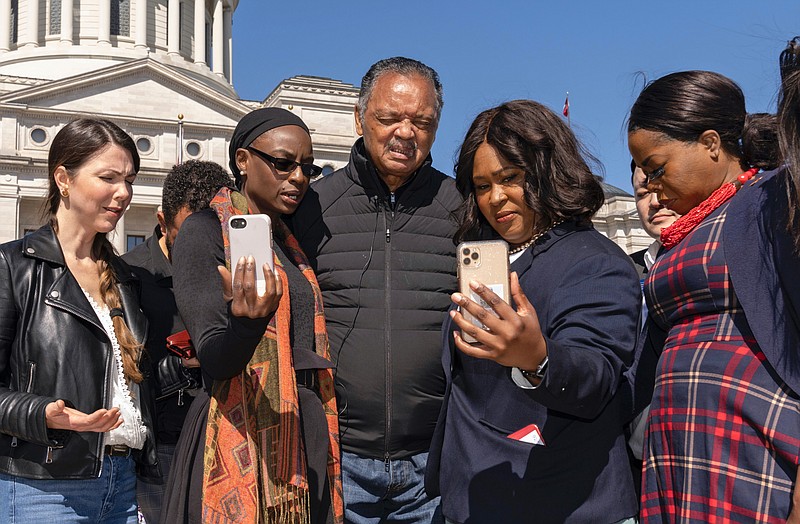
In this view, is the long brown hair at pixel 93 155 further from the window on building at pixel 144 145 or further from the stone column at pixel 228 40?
the stone column at pixel 228 40

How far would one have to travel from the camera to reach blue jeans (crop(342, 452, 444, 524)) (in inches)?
124

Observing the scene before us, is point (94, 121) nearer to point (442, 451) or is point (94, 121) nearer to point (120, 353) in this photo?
point (120, 353)

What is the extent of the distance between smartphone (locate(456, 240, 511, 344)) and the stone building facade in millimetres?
33631

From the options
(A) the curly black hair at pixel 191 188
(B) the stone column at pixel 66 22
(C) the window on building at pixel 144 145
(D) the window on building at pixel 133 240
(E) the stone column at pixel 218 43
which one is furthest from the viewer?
(E) the stone column at pixel 218 43

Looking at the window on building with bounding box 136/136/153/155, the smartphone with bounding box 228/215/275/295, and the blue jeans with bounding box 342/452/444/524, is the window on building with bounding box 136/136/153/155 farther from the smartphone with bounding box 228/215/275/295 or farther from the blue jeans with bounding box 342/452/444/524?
the smartphone with bounding box 228/215/275/295

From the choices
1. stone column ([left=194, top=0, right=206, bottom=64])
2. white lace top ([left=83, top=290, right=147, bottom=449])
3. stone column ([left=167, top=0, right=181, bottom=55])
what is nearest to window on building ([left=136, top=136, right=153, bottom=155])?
stone column ([left=167, top=0, right=181, bottom=55])

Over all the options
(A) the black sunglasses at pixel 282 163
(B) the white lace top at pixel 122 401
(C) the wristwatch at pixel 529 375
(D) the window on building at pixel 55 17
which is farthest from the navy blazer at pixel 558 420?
(D) the window on building at pixel 55 17

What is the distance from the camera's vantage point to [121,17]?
145 ft

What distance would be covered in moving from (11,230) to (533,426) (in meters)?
34.4

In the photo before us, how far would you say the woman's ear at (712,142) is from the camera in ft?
7.98

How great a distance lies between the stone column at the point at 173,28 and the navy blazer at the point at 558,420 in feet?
149

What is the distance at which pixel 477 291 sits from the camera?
1921mm

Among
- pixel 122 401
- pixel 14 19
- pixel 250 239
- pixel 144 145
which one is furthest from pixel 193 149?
pixel 250 239

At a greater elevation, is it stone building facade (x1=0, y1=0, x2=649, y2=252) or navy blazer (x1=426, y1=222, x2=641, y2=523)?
stone building facade (x1=0, y1=0, x2=649, y2=252)
